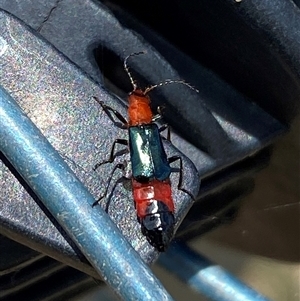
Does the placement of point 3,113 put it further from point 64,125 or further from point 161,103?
point 161,103

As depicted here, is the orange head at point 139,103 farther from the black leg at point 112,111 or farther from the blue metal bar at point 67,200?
the blue metal bar at point 67,200

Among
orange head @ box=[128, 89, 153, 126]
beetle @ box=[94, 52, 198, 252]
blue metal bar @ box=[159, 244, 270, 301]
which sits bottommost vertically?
blue metal bar @ box=[159, 244, 270, 301]

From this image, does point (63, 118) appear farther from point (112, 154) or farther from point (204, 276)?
point (204, 276)

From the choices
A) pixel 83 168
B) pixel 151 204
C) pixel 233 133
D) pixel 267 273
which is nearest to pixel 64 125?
pixel 83 168

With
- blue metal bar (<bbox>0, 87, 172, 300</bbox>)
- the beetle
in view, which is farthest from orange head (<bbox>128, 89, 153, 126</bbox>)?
blue metal bar (<bbox>0, 87, 172, 300</bbox>)

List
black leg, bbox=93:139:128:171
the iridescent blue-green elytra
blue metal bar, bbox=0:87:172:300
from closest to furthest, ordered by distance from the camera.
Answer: blue metal bar, bbox=0:87:172:300 → black leg, bbox=93:139:128:171 → the iridescent blue-green elytra

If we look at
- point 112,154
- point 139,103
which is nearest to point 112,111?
point 112,154

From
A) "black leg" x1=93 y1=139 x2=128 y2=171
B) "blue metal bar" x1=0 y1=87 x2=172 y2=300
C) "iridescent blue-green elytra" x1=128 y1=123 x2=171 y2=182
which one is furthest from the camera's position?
"iridescent blue-green elytra" x1=128 y1=123 x2=171 y2=182

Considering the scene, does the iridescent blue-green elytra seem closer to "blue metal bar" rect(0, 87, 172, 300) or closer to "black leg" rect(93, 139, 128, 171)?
"black leg" rect(93, 139, 128, 171)

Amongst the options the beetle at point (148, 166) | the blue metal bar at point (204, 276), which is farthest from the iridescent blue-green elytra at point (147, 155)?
the blue metal bar at point (204, 276)
